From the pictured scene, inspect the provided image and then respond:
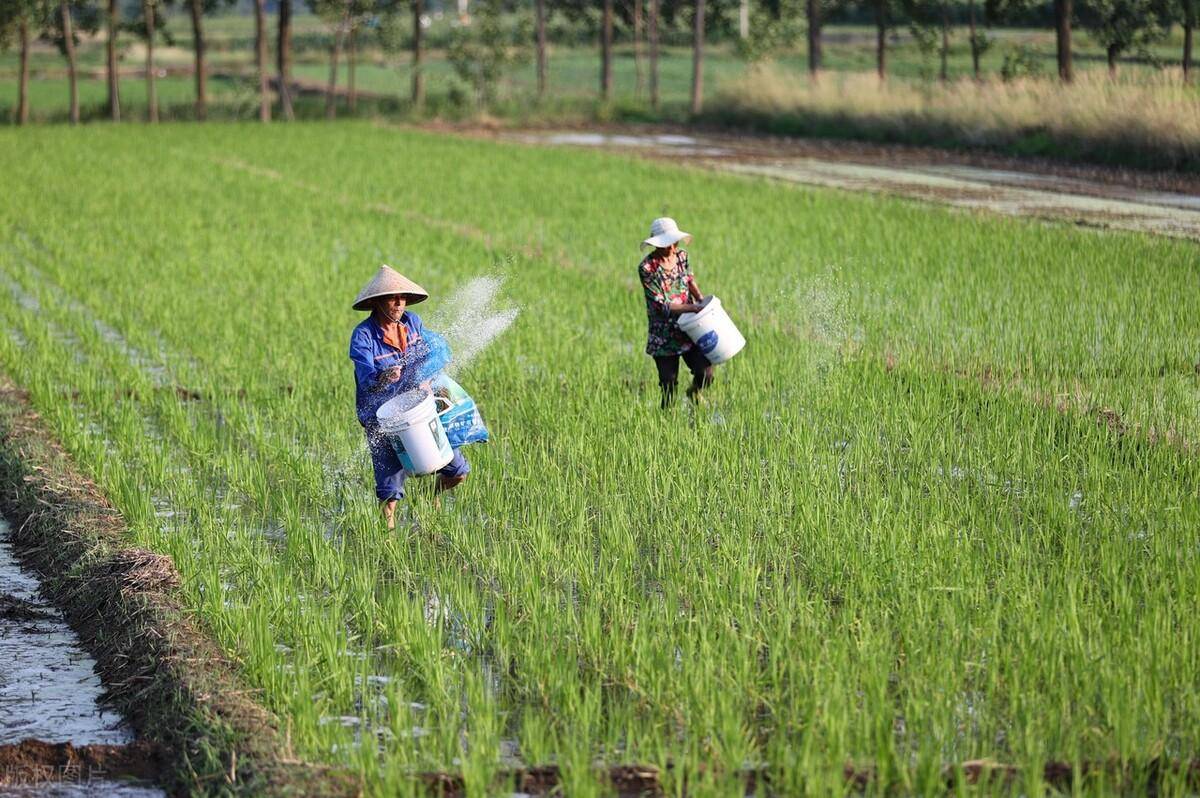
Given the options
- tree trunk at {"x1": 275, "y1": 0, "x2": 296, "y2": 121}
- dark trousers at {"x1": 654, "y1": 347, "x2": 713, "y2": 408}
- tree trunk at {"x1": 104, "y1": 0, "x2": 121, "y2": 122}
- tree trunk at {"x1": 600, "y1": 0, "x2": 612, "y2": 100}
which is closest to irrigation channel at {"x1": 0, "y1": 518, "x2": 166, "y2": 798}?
dark trousers at {"x1": 654, "y1": 347, "x2": 713, "y2": 408}

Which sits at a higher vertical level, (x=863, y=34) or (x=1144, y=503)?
(x=863, y=34)

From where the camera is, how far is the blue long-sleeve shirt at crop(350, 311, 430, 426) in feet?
17.7

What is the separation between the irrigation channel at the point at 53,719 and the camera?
152 inches

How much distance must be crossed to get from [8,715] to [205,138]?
30.1 m

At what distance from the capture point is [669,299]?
283 inches

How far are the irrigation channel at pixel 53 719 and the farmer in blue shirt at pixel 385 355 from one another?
1.16 meters

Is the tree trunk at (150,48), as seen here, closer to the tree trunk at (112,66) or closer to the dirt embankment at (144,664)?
the tree trunk at (112,66)

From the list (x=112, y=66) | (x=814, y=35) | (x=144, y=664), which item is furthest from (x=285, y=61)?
(x=144, y=664)

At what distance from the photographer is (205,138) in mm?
32969

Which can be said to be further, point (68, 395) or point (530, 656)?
point (68, 395)

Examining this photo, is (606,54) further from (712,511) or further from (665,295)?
(712,511)

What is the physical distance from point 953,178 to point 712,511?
54.7ft

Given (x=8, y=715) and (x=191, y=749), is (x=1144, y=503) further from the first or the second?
(x=8, y=715)

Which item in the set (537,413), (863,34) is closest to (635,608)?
(537,413)
